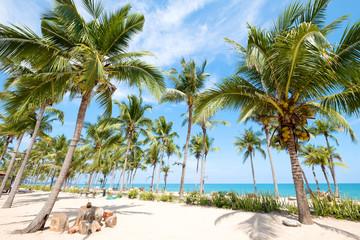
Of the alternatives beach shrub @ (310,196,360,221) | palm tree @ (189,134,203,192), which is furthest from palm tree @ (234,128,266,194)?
beach shrub @ (310,196,360,221)

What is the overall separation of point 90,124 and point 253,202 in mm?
21637

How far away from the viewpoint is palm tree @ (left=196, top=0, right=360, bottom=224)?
4.73 metres

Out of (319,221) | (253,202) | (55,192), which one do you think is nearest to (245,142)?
(253,202)

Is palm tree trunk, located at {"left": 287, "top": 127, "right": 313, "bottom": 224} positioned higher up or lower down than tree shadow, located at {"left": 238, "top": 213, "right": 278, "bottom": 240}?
higher up

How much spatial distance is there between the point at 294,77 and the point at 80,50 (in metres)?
6.99

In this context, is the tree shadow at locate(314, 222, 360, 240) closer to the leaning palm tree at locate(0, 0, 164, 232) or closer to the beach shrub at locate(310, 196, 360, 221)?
the beach shrub at locate(310, 196, 360, 221)

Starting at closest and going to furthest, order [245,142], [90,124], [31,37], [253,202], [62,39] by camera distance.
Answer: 1. [31,37]
2. [62,39]
3. [253,202]
4. [90,124]
5. [245,142]

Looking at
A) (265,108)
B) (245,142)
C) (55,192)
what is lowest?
(55,192)

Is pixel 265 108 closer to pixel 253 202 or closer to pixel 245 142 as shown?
pixel 253 202

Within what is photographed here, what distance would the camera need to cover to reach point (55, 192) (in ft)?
16.5

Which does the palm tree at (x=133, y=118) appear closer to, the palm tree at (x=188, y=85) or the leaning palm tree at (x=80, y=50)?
the palm tree at (x=188, y=85)

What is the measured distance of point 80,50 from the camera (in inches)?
180

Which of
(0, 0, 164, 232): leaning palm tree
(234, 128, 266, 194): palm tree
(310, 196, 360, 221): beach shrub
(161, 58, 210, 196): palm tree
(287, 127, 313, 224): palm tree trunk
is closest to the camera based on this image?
(0, 0, 164, 232): leaning palm tree

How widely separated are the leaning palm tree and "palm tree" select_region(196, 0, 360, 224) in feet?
10.5
